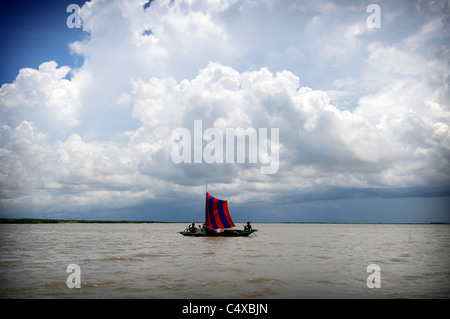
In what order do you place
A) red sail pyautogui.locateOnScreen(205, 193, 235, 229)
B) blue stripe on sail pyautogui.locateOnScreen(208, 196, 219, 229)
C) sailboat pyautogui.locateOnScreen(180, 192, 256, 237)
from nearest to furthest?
sailboat pyautogui.locateOnScreen(180, 192, 256, 237) → red sail pyautogui.locateOnScreen(205, 193, 235, 229) → blue stripe on sail pyautogui.locateOnScreen(208, 196, 219, 229)

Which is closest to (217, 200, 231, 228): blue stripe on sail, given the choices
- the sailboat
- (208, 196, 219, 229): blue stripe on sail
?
the sailboat

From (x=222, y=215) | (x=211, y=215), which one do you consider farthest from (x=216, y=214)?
(x=222, y=215)

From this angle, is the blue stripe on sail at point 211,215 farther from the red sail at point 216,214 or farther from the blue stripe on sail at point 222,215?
the blue stripe on sail at point 222,215

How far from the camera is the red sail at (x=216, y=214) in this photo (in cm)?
4916

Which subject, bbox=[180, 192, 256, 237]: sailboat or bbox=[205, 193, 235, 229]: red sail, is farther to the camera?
bbox=[205, 193, 235, 229]: red sail

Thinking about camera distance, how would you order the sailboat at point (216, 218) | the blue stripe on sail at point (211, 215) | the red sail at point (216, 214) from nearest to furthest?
the sailboat at point (216, 218) < the red sail at point (216, 214) < the blue stripe on sail at point (211, 215)

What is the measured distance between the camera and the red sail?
1935 inches

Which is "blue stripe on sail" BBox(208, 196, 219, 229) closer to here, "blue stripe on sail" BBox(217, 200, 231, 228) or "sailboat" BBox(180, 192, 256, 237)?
"sailboat" BBox(180, 192, 256, 237)

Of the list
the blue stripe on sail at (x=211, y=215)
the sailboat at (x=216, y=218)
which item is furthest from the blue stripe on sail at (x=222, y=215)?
the blue stripe on sail at (x=211, y=215)

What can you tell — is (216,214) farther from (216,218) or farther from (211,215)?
(211,215)

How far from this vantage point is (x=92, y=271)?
18.2m

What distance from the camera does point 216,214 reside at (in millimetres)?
49500

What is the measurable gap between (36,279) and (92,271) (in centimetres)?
319
